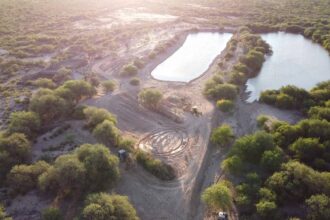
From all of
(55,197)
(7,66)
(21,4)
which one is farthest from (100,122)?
(21,4)

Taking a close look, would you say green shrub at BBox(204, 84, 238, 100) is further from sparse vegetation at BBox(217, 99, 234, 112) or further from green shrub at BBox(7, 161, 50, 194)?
green shrub at BBox(7, 161, 50, 194)

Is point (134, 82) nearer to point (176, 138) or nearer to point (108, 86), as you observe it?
point (108, 86)

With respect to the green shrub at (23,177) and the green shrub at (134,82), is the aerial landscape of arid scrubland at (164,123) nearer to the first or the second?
the green shrub at (23,177)

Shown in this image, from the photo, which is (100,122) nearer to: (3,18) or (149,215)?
(149,215)

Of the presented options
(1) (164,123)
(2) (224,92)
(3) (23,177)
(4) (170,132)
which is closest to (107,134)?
(4) (170,132)

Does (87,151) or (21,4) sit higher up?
(87,151)

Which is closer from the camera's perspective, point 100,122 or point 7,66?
point 100,122
